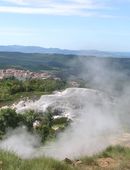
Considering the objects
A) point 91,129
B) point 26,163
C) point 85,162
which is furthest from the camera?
point 91,129

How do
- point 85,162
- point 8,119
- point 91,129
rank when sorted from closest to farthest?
1. point 85,162
2. point 91,129
3. point 8,119

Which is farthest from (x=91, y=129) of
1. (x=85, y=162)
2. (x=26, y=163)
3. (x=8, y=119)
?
(x=26, y=163)

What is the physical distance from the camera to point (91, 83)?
3038 centimetres

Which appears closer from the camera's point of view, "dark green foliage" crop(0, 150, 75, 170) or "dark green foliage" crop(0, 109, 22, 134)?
"dark green foliage" crop(0, 150, 75, 170)

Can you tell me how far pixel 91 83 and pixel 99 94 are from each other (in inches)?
40.5

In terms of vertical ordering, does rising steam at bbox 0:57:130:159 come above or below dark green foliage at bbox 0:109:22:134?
above

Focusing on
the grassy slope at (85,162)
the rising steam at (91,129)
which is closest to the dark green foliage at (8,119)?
the rising steam at (91,129)

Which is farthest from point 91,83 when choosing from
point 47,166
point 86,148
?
point 47,166

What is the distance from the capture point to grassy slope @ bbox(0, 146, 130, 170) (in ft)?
23.2

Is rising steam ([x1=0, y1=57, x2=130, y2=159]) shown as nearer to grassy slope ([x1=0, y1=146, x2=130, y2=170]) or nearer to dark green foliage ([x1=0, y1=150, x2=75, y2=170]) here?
grassy slope ([x1=0, y1=146, x2=130, y2=170])

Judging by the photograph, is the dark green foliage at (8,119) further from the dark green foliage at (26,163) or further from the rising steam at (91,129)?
the dark green foliage at (26,163)

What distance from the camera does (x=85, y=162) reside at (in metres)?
9.74

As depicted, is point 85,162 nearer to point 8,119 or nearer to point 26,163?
point 26,163

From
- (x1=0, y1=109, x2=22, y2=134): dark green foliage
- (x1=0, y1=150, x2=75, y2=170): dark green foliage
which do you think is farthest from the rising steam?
(x1=0, y1=109, x2=22, y2=134): dark green foliage
